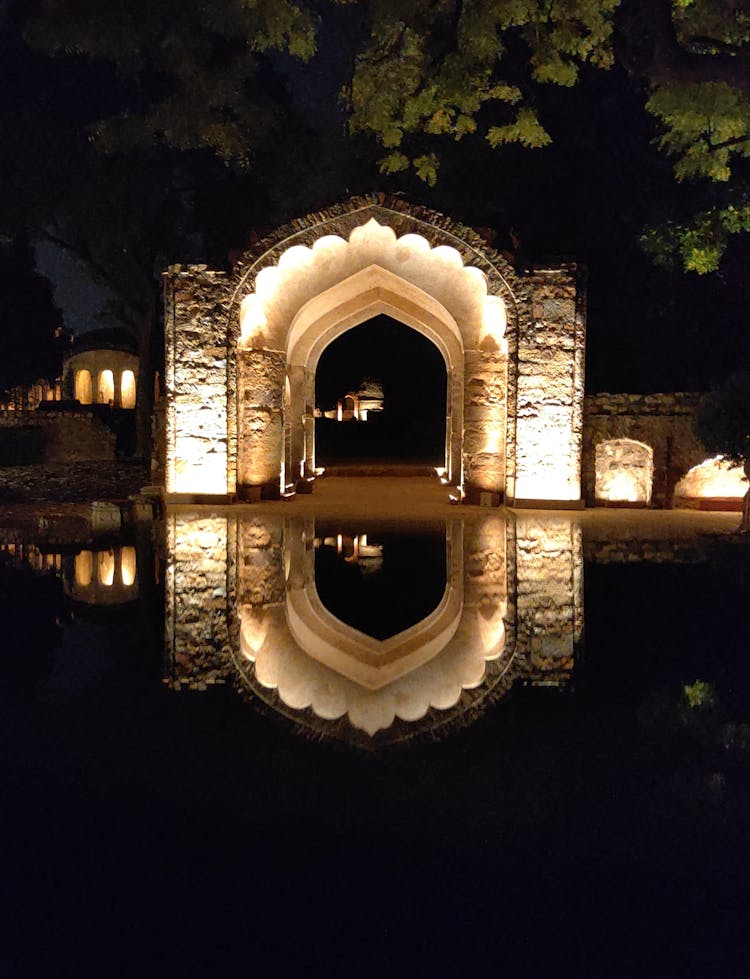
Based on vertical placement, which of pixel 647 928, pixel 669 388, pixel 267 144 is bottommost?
pixel 647 928

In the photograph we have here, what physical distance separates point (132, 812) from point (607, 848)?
5.32 feet

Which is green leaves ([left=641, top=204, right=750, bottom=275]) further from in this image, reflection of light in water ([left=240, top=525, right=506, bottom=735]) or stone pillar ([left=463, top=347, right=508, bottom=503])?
reflection of light in water ([left=240, top=525, right=506, bottom=735])

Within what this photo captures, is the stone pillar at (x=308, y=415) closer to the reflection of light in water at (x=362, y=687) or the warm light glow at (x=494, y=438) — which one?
the warm light glow at (x=494, y=438)

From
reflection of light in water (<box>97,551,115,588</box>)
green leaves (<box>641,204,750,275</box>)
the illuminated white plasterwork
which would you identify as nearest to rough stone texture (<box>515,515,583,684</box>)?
reflection of light in water (<box>97,551,115,588</box>)

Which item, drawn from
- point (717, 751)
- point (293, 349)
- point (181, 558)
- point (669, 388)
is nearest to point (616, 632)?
point (717, 751)

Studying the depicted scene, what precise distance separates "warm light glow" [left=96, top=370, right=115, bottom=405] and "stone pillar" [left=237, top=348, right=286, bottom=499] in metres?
26.0

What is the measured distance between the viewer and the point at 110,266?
899 inches

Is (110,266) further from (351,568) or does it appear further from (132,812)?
(132,812)

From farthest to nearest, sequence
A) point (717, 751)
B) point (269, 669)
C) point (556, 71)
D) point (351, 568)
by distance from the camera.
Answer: point (556, 71), point (351, 568), point (269, 669), point (717, 751)

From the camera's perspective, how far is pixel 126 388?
129 feet

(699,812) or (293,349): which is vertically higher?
(293,349)

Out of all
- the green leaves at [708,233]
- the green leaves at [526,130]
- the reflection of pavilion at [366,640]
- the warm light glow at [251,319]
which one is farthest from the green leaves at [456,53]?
the reflection of pavilion at [366,640]

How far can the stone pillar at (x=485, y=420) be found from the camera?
46.8 feet

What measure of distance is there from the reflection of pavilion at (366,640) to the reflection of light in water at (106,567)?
1.66ft
